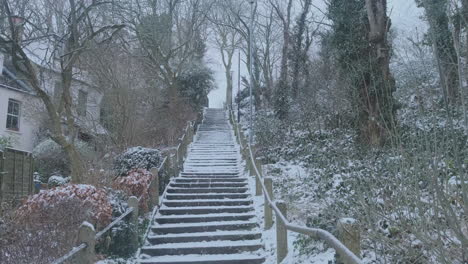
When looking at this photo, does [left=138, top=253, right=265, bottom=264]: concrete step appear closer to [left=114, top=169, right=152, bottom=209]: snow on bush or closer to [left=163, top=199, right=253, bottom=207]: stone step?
[left=114, top=169, right=152, bottom=209]: snow on bush

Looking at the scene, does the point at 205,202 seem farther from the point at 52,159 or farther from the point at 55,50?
the point at 52,159

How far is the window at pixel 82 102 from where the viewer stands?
17856 millimetres

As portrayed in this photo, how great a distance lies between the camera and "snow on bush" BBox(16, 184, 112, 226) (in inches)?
236

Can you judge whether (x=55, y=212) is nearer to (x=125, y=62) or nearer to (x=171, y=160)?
(x=171, y=160)

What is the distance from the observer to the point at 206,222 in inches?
345

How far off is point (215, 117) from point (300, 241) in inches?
965

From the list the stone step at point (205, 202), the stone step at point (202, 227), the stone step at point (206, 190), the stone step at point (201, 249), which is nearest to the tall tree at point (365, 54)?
the stone step at point (206, 190)

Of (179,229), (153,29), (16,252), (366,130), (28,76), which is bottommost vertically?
(179,229)

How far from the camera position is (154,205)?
925 cm

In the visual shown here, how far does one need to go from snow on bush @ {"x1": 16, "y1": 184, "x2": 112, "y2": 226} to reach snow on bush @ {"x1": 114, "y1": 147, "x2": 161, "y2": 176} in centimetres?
480

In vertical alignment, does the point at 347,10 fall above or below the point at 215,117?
above

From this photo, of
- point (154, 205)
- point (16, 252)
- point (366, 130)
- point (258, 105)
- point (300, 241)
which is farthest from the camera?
point (258, 105)

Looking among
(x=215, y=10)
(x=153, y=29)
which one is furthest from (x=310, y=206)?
(x=215, y=10)

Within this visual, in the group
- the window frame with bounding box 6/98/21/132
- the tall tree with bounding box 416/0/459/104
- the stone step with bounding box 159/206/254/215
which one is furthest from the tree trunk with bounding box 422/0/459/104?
the window frame with bounding box 6/98/21/132
